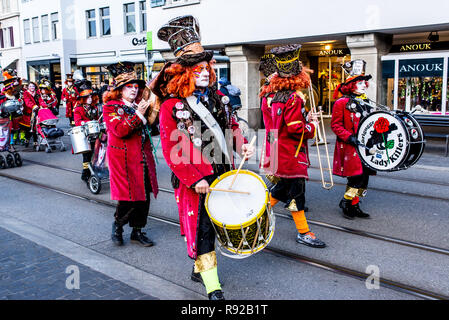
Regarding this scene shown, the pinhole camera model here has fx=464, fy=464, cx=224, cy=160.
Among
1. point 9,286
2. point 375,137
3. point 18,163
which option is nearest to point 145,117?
point 9,286

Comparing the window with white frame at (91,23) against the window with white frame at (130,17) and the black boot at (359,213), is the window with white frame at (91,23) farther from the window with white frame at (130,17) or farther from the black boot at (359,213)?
the black boot at (359,213)

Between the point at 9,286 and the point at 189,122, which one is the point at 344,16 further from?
the point at 9,286

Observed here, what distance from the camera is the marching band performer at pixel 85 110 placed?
8375mm

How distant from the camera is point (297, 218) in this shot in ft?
16.6

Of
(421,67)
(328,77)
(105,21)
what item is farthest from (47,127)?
(105,21)

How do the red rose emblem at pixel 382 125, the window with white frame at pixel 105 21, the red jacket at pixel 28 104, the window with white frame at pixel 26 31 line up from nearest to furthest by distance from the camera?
1. the red rose emblem at pixel 382 125
2. the red jacket at pixel 28 104
3. the window with white frame at pixel 105 21
4. the window with white frame at pixel 26 31

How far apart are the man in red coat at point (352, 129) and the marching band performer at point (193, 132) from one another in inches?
97.0

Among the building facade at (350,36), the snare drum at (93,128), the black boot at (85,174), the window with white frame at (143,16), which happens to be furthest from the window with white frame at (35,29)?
the snare drum at (93,128)

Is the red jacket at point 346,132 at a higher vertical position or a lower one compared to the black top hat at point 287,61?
lower

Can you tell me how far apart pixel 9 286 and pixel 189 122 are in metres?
2.14

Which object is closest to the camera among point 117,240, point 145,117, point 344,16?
point 145,117

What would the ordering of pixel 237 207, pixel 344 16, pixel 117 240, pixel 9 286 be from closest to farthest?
pixel 237 207
pixel 9 286
pixel 117 240
pixel 344 16

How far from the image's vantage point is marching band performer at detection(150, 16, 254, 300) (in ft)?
11.9

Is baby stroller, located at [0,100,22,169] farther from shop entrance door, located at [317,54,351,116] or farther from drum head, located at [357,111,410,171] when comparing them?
shop entrance door, located at [317,54,351,116]
